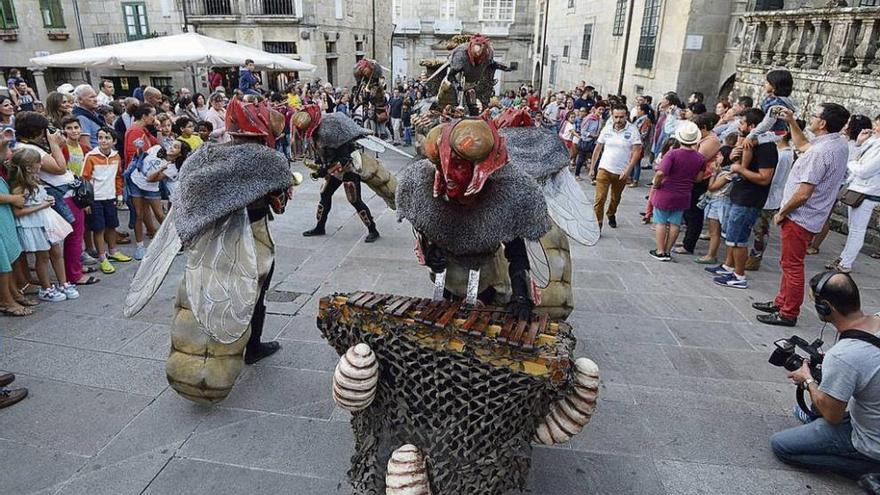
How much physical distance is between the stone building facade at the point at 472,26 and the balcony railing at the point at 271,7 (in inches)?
457

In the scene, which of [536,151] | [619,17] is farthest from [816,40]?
[619,17]

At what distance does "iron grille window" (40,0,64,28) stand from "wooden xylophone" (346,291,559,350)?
22.6 meters

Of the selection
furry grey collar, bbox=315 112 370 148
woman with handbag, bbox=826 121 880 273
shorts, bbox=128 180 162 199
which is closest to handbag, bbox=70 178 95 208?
shorts, bbox=128 180 162 199

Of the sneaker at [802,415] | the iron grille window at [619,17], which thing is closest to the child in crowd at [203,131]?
the sneaker at [802,415]

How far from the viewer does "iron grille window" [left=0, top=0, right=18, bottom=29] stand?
57.4 feet

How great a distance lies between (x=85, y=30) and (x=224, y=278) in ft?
71.8

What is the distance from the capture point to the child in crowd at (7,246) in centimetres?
442

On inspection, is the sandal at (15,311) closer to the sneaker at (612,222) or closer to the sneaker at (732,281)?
the sneaker at (732,281)

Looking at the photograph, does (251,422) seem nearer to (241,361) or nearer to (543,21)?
(241,361)

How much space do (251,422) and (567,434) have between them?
2.09 metres

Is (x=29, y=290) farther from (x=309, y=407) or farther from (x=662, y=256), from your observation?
(x=662, y=256)

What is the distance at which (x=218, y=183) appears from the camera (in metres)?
3.06

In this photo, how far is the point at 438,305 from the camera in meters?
2.34

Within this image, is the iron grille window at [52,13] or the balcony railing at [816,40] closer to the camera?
the balcony railing at [816,40]
